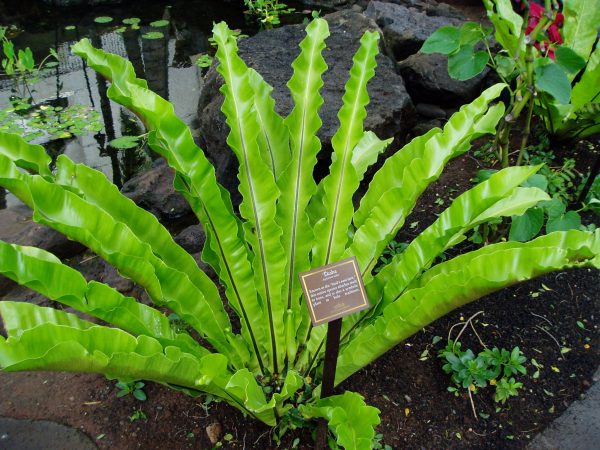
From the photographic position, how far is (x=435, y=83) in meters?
3.43

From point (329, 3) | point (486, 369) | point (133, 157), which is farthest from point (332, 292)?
point (329, 3)

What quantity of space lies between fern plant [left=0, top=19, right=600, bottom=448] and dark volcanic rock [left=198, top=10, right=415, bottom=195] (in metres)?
0.86

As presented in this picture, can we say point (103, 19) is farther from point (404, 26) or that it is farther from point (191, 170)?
point (191, 170)

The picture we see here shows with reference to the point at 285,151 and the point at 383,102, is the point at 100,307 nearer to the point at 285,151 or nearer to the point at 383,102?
the point at 285,151

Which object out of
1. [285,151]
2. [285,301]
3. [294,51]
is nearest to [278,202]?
[285,151]

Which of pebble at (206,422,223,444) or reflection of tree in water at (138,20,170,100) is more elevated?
reflection of tree in water at (138,20,170,100)

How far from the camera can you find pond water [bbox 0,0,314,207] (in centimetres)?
380

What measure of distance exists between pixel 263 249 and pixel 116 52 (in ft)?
15.1

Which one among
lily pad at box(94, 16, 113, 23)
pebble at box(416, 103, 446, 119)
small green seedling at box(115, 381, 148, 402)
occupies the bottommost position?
small green seedling at box(115, 381, 148, 402)

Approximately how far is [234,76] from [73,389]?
50.3 inches

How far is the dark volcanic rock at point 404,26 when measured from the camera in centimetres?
407

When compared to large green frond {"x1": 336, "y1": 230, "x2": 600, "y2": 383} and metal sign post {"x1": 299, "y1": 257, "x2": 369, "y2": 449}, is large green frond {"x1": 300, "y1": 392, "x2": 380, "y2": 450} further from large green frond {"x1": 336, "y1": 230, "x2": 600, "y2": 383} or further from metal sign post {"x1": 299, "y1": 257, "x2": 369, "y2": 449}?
metal sign post {"x1": 299, "y1": 257, "x2": 369, "y2": 449}

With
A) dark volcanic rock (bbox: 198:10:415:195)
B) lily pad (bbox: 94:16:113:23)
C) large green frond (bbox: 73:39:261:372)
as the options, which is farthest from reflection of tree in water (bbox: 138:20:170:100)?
large green frond (bbox: 73:39:261:372)

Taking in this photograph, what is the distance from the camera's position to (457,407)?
1788 mm
